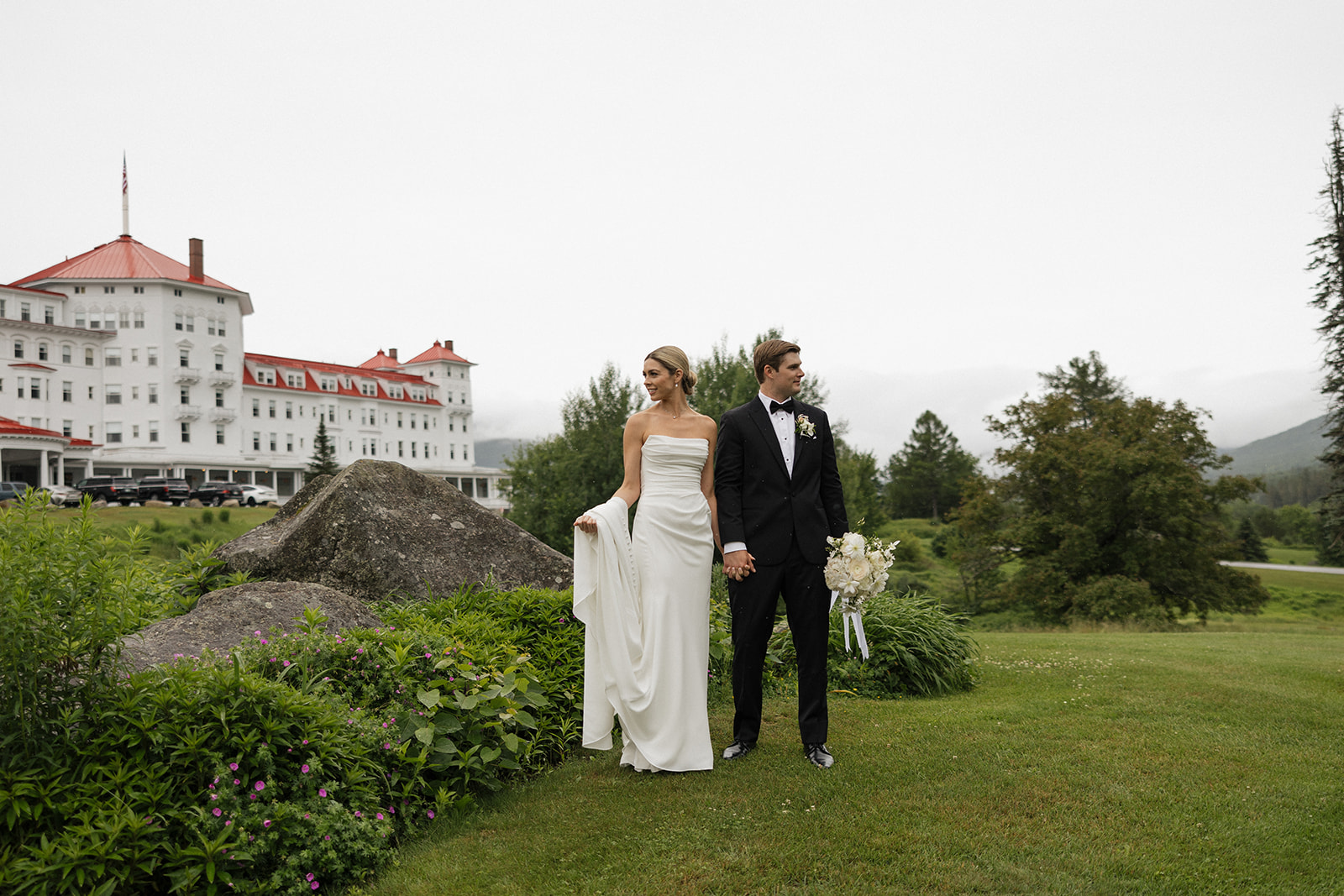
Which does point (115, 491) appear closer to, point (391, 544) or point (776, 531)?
point (391, 544)

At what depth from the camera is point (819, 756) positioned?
546 centimetres

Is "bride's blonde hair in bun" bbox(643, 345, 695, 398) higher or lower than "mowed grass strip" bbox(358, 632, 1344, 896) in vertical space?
higher

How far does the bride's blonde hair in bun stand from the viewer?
5734 mm

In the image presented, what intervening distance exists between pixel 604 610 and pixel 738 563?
93cm

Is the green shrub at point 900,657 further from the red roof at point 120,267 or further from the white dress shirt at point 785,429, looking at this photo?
the red roof at point 120,267

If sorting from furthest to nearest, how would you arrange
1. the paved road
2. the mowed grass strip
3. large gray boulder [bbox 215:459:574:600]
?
1. the paved road
2. large gray boulder [bbox 215:459:574:600]
3. the mowed grass strip

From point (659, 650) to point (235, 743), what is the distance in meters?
2.47

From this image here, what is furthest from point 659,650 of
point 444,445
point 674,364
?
point 444,445

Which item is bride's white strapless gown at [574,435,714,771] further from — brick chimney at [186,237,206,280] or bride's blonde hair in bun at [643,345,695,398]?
brick chimney at [186,237,206,280]

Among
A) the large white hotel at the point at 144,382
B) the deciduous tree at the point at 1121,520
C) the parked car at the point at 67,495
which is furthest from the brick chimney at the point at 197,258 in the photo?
the deciduous tree at the point at 1121,520

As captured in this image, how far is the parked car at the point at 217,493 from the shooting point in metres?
50.9

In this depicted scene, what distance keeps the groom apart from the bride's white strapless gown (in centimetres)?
25

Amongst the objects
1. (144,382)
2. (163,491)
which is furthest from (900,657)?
(144,382)

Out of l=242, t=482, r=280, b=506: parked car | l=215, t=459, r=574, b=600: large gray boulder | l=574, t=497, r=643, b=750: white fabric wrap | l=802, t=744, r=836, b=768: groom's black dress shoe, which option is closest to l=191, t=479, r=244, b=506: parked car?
l=242, t=482, r=280, b=506: parked car
